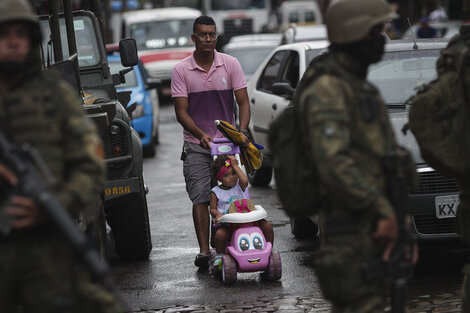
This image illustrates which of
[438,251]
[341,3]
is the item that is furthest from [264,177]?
[341,3]

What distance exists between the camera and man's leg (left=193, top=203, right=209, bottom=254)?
27.1 ft

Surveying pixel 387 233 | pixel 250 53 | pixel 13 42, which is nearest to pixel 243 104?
pixel 387 233

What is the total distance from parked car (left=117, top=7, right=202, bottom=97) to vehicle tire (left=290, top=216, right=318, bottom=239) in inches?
773

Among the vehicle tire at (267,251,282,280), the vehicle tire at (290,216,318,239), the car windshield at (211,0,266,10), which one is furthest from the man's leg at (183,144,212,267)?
the car windshield at (211,0,266,10)

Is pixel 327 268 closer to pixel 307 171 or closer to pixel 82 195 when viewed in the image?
pixel 307 171

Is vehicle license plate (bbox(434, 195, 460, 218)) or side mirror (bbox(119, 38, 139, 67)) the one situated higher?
side mirror (bbox(119, 38, 139, 67))

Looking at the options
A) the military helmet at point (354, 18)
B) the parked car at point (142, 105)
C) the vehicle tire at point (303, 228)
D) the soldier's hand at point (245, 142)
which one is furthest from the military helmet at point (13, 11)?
the parked car at point (142, 105)

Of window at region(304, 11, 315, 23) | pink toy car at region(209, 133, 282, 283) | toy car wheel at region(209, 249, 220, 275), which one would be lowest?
window at region(304, 11, 315, 23)

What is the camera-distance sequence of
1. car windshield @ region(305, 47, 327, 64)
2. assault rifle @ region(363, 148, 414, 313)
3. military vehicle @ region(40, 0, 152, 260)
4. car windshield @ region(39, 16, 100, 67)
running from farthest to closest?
car windshield @ region(305, 47, 327, 64) → car windshield @ region(39, 16, 100, 67) → military vehicle @ region(40, 0, 152, 260) → assault rifle @ region(363, 148, 414, 313)

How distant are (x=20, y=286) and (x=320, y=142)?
1335 mm

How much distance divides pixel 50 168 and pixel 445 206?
415cm

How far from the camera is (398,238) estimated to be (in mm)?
4383

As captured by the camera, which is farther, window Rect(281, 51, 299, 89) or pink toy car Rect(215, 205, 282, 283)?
window Rect(281, 51, 299, 89)

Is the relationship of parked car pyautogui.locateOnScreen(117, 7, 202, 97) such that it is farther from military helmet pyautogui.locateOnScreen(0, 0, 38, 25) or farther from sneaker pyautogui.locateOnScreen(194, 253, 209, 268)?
military helmet pyautogui.locateOnScreen(0, 0, 38, 25)
